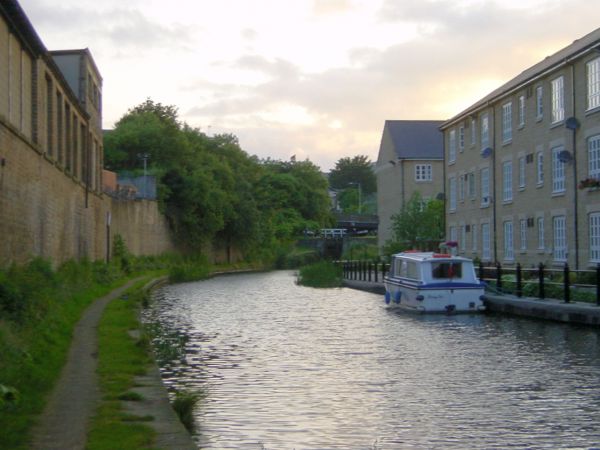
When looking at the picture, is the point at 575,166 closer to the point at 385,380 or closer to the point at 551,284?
the point at 551,284

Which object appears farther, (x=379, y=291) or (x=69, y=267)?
(x=379, y=291)

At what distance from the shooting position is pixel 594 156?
105 feet

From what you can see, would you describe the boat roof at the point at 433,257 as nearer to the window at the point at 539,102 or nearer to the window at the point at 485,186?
the window at the point at 539,102

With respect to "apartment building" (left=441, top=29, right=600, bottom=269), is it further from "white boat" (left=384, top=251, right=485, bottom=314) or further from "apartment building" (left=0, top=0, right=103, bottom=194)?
"apartment building" (left=0, top=0, right=103, bottom=194)

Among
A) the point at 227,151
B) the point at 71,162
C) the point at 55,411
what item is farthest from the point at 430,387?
the point at 227,151

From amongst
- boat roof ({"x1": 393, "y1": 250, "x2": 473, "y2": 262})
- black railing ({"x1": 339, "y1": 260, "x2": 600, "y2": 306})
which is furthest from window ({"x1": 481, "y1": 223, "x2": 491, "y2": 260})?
boat roof ({"x1": 393, "y1": 250, "x2": 473, "y2": 262})

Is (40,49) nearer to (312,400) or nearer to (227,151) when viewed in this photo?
(312,400)

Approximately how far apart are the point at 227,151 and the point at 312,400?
76699 millimetres

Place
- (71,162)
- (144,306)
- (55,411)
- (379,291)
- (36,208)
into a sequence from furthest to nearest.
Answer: (379,291), (71,162), (144,306), (36,208), (55,411)

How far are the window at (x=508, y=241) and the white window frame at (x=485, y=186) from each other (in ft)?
7.93

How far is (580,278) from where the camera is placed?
29312mm

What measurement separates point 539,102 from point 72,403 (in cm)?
2991

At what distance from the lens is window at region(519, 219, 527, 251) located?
127 ft

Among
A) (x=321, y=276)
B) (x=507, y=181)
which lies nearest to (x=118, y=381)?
(x=507, y=181)
